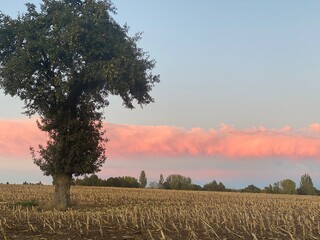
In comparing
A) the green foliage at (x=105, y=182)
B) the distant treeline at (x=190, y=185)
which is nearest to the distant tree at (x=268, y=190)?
the distant treeline at (x=190, y=185)

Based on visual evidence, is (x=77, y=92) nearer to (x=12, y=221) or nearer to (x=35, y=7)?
(x=35, y=7)

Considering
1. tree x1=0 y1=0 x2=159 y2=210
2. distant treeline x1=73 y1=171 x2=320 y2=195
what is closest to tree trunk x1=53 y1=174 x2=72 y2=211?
tree x1=0 y1=0 x2=159 y2=210

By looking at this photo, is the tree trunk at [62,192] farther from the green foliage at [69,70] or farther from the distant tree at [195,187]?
the distant tree at [195,187]

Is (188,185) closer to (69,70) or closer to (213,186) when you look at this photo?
(213,186)

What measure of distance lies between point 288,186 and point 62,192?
103131 millimetres

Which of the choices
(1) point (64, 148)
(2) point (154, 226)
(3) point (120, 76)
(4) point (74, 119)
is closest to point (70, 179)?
(1) point (64, 148)

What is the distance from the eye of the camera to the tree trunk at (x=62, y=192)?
33.4m

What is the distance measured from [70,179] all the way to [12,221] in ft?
40.5

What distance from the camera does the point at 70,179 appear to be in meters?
34.4

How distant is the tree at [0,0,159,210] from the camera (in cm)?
3139

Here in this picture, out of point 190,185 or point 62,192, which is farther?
point 190,185

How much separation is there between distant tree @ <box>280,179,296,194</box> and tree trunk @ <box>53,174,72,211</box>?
295 feet

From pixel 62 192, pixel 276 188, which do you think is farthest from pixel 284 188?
pixel 62 192

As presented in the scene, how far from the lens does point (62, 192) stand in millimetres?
33719
